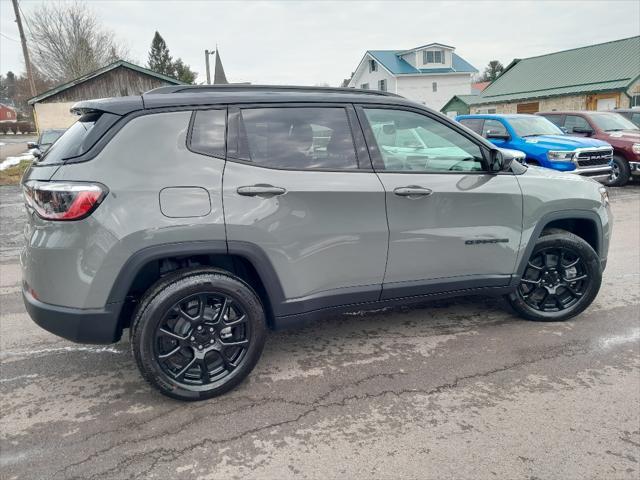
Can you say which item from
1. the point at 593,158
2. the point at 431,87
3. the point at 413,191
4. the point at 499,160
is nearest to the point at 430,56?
the point at 431,87

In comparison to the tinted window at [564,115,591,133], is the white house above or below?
above

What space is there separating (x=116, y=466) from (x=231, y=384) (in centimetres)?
77

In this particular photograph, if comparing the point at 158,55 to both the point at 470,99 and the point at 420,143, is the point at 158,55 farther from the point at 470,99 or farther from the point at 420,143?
the point at 420,143

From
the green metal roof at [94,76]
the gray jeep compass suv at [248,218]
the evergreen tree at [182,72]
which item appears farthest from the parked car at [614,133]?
the evergreen tree at [182,72]

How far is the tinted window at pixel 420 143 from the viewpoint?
320cm

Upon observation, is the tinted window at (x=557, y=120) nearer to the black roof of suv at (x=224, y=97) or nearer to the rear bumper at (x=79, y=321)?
the black roof of suv at (x=224, y=97)

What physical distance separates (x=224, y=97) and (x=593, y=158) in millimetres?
9677

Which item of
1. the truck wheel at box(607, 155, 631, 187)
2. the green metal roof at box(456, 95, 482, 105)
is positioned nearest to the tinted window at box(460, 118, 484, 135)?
the truck wheel at box(607, 155, 631, 187)

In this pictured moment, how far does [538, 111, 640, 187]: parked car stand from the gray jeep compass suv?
9436 mm

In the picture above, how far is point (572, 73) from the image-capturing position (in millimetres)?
28516

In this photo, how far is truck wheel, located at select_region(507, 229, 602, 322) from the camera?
12.3ft

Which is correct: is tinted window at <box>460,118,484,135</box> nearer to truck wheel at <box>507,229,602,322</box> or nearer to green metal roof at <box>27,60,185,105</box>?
truck wheel at <box>507,229,602,322</box>

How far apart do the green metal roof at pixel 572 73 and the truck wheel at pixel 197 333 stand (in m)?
27.7

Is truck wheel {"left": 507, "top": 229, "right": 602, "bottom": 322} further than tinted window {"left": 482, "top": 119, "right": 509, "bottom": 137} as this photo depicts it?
No
